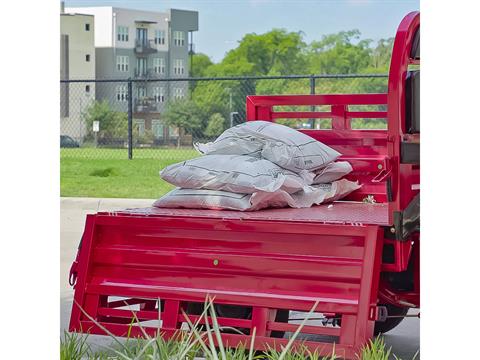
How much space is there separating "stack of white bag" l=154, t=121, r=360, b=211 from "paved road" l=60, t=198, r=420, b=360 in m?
0.96

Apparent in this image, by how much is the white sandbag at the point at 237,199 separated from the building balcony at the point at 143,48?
62.2 m

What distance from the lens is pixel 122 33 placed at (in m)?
74.1

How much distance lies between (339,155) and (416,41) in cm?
157

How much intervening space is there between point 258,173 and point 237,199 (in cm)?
21

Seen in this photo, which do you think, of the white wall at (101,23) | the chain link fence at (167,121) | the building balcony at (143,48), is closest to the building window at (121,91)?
the chain link fence at (167,121)

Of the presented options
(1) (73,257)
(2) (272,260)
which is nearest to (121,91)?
(1) (73,257)

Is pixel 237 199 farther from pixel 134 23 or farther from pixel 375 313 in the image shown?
pixel 134 23

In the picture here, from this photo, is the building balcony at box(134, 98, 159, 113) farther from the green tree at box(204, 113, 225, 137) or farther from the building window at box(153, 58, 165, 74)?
the building window at box(153, 58, 165, 74)

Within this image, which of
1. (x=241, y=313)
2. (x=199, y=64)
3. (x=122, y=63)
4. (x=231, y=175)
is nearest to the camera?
(x=241, y=313)

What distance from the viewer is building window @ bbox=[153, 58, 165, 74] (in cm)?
6694

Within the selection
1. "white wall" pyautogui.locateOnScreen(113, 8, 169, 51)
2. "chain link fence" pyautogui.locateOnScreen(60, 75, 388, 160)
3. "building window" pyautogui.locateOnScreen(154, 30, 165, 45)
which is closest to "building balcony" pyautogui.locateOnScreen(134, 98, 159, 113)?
"chain link fence" pyautogui.locateOnScreen(60, 75, 388, 160)
